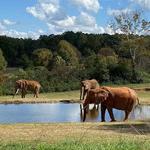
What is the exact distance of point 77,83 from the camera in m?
56.7

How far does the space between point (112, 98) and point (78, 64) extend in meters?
41.3

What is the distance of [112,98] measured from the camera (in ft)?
83.6

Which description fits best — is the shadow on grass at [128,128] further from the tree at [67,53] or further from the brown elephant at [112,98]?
the tree at [67,53]

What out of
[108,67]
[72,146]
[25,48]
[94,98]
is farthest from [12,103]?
[25,48]

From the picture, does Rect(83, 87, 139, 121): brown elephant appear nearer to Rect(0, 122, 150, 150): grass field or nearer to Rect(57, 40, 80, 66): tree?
Rect(0, 122, 150, 150): grass field

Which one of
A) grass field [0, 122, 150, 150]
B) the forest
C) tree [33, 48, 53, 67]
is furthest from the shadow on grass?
tree [33, 48, 53, 67]

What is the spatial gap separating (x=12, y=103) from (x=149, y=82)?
2468 centimetres

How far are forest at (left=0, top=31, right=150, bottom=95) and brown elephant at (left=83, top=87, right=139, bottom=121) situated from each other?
2840 centimetres

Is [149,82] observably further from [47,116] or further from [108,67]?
[47,116]

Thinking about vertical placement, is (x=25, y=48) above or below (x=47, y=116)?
above

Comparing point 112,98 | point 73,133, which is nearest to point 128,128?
point 73,133

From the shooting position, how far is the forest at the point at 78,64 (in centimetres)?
5832

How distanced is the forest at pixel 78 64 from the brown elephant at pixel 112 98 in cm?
2840

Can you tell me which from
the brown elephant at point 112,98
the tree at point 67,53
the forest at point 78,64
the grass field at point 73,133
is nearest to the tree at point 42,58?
the forest at point 78,64
